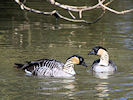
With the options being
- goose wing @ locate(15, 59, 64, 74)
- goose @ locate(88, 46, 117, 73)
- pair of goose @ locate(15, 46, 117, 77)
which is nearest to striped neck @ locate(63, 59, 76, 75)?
pair of goose @ locate(15, 46, 117, 77)

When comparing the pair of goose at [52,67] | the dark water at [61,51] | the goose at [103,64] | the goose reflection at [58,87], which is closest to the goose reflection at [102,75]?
the dark water at [61,51]

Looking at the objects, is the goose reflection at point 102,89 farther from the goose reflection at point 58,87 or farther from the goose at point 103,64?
the goose at point 103,64

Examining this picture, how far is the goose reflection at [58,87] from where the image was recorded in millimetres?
9948

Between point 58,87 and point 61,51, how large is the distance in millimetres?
4487

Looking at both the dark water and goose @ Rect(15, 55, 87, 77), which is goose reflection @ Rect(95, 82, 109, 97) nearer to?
the dark water

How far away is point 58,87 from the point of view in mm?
10570

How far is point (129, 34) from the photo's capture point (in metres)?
18.8

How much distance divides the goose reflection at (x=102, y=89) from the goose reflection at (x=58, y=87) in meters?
0.60

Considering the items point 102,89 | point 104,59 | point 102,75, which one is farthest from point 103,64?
point 102,89

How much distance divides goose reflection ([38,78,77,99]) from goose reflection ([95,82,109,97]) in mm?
603

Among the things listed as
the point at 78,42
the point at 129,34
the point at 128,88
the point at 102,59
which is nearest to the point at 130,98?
the point at 128,88

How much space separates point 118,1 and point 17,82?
20875 mm

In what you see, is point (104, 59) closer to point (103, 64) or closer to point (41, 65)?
point (103, 64)

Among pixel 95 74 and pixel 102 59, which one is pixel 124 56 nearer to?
pixel 102 59
